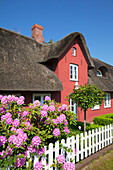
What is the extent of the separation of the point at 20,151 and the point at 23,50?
757 centimetres

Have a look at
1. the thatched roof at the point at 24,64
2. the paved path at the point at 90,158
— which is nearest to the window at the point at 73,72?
the thatched roof at the point at 24,64

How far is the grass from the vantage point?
3619 mm

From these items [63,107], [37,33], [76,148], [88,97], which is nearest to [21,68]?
[88,97]

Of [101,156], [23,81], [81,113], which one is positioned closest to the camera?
[101,156]

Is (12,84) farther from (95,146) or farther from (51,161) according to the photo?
(95,146)

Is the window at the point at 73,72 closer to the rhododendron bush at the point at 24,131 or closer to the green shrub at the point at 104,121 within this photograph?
the green shrub at the point at 104,121

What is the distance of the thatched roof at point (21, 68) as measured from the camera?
6.22m

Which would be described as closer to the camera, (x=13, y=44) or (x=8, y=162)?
(x=8, y=162)

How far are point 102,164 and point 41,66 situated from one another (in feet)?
22.8

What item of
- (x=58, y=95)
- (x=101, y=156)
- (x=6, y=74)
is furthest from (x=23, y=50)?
(x=101, y=156)

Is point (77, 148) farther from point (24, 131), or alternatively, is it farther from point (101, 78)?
point (101, 78)

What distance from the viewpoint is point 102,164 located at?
3.81 m

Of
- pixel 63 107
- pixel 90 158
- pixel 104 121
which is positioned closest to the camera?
pixel 63 107

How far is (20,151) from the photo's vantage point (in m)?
2.37
